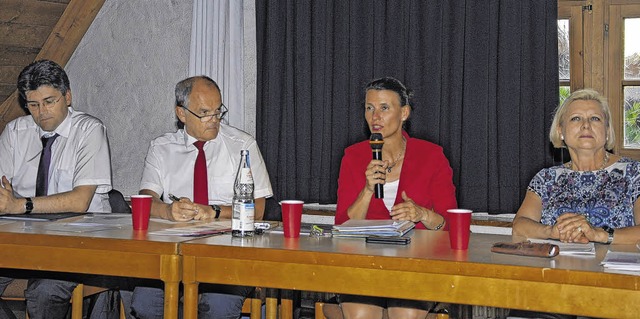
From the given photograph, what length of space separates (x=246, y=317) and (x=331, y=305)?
0.61 metres

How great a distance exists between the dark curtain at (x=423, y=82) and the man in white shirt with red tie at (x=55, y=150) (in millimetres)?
1195

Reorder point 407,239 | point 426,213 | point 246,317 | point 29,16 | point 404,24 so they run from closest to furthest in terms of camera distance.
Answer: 1. point 407,239
2. point 426,213
3. point 246,317
4. point 404,24
5. point 29,16

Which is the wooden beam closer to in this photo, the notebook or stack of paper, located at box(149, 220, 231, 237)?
the notebook

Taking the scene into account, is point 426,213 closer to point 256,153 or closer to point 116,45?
point 256,153

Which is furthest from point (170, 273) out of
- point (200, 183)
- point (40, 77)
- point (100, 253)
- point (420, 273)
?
point (40, 77)

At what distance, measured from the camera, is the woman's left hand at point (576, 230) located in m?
2.64

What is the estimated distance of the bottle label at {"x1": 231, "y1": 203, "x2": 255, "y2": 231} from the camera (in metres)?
2.74

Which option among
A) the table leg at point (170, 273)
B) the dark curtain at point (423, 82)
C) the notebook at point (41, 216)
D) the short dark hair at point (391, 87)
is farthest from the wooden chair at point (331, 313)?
the dark curtain at point (423, 82)

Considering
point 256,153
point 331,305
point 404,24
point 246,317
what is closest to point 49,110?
point 256,153

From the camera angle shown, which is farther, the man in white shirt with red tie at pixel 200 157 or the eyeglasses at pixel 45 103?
the eyeglasses at pixel 45 103

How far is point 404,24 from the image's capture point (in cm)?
438

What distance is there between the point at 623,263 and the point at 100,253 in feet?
5.33

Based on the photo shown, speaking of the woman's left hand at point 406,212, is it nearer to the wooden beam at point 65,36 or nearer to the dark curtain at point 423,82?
the dark curtain at point 423,82

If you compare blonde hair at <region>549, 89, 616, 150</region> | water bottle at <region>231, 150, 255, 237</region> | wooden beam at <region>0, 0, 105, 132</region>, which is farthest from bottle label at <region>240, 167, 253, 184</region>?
wooden beam at <region>0, 0, 105, 132</region>
